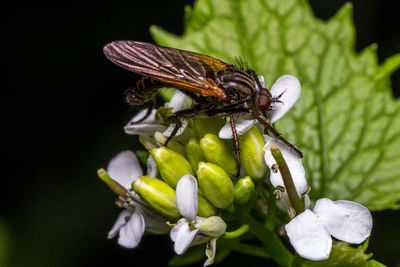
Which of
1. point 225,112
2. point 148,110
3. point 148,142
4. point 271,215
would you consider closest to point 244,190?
point 271,215

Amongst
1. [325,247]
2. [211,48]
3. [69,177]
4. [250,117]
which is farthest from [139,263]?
[325,247]

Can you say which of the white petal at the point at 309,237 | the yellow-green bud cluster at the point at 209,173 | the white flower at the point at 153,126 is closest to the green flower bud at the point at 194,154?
the yellow-green bud cluster at the point at 209,173

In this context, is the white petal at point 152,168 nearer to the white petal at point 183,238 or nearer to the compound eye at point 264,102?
the white petal at point 183,238

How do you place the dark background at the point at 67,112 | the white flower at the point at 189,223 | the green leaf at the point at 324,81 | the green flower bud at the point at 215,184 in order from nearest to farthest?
the white flower at the point at 189,223 < the green flower bud at the point at 215,184 < the green leaf at the point at 324,81 < the dark background at the point at 67,112

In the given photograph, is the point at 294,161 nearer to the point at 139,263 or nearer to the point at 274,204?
the point at 274,204

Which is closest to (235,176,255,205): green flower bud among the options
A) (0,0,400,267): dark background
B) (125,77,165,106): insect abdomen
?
(125,77,165,106): insect abdomen

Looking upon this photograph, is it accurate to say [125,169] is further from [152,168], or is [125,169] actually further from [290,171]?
[290,171]
